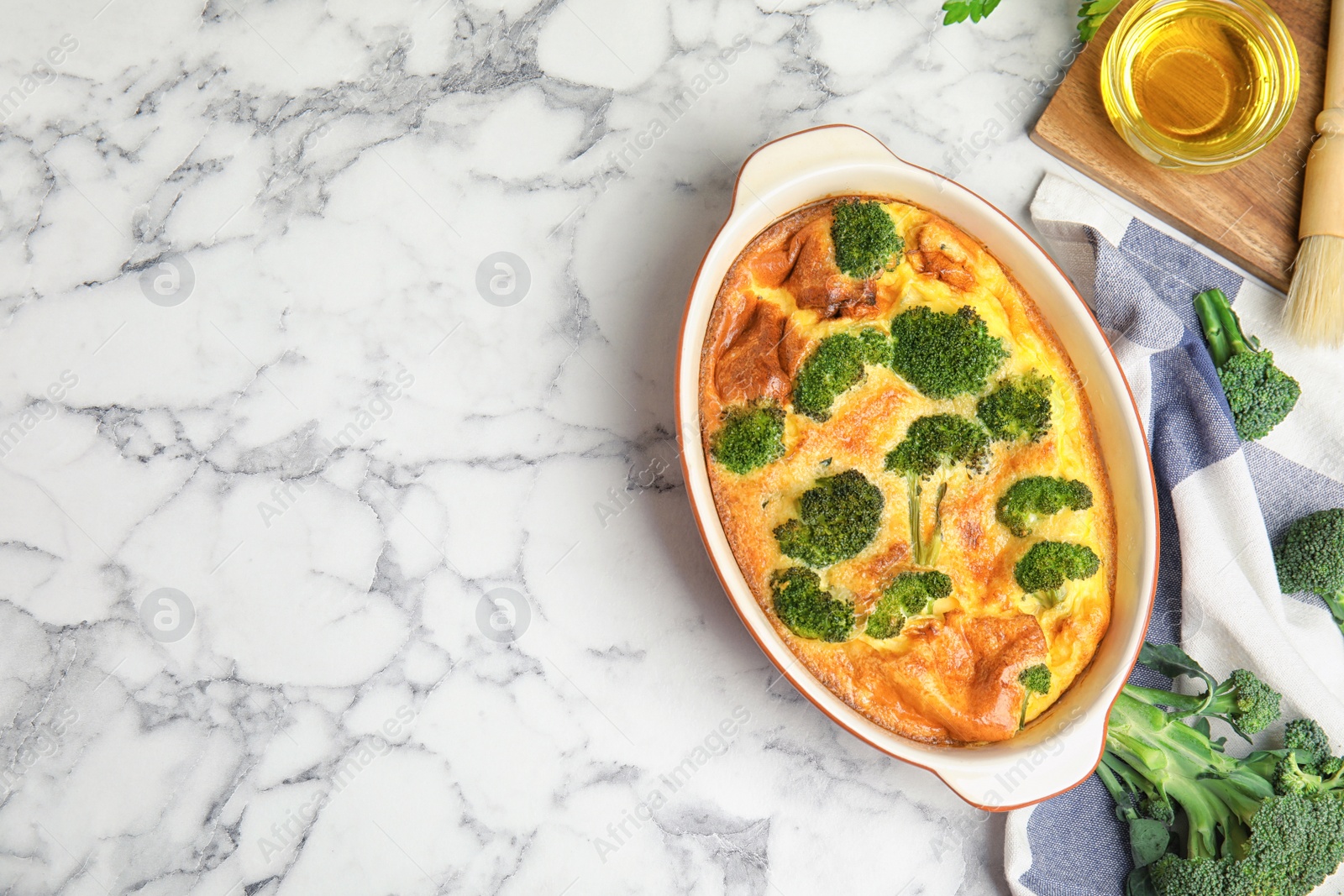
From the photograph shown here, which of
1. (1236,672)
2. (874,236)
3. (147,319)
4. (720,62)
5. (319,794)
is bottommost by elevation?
(319,794)

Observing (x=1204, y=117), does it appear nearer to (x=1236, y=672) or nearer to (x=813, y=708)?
(x=1236, y=672)

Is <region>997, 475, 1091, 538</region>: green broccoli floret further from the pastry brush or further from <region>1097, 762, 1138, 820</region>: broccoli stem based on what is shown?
the pastry brush

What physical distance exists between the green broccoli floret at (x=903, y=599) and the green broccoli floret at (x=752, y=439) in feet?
1.78

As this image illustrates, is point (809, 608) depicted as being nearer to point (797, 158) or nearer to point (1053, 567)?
point (1053, 567)

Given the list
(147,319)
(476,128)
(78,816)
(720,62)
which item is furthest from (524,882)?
(720,62)

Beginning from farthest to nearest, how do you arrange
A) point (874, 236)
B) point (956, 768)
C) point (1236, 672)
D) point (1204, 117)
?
point (1204, 117)
point (1236, 672)
point (874, 236)
point (956, 768)

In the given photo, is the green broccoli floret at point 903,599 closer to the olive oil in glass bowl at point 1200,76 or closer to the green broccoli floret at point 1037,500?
the green broccoli floret at point 1037,500

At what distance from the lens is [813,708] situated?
3389mm

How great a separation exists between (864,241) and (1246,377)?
154 cm

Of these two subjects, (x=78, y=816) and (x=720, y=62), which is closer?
(x=78, y=816)

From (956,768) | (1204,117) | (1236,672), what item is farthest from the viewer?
(1204,117)

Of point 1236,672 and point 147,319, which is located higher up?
point 147,319

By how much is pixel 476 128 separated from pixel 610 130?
1.62 ft

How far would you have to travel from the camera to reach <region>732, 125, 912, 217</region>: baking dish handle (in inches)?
118
